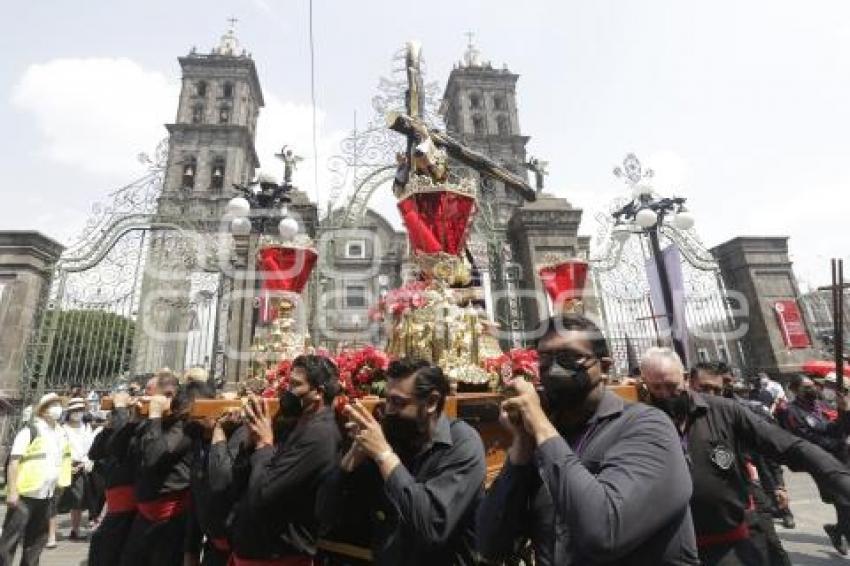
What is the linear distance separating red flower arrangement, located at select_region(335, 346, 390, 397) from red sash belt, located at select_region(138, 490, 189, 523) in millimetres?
1713

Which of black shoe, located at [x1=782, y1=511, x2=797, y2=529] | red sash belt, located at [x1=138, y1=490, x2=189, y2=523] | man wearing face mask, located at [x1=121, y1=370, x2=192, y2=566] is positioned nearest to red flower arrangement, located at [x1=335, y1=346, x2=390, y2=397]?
man wearing face mask, located at [x1=121, y1=370, x2=192, y2=566]

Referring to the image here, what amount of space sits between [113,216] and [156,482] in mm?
11056

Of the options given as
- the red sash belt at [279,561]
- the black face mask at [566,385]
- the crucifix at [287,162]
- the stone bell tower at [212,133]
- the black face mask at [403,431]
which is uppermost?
the stone bell tower at [212,133]

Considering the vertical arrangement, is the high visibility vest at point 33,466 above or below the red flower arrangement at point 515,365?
below

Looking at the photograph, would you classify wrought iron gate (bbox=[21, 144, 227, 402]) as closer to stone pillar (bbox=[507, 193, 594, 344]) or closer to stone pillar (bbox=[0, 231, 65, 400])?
stone pillar (bbox=[0, 231, 65, 400])

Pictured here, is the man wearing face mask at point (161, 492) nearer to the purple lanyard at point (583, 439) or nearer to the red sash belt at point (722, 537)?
the purple lanyard at point (583, 439)

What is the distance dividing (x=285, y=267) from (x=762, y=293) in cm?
1300

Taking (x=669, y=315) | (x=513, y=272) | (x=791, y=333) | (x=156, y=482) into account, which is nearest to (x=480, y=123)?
(x=513, y=272)

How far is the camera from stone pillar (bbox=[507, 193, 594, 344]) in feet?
45.6

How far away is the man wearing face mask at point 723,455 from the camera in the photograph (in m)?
2.56

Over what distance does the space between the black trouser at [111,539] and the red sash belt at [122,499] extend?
0.13 feet

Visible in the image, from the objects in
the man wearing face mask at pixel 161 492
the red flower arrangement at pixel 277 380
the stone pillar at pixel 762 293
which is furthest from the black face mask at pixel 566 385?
the stone pillar at pixel 762 293

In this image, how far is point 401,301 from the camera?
4652 millimetres

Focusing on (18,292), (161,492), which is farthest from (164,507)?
(18,292)
